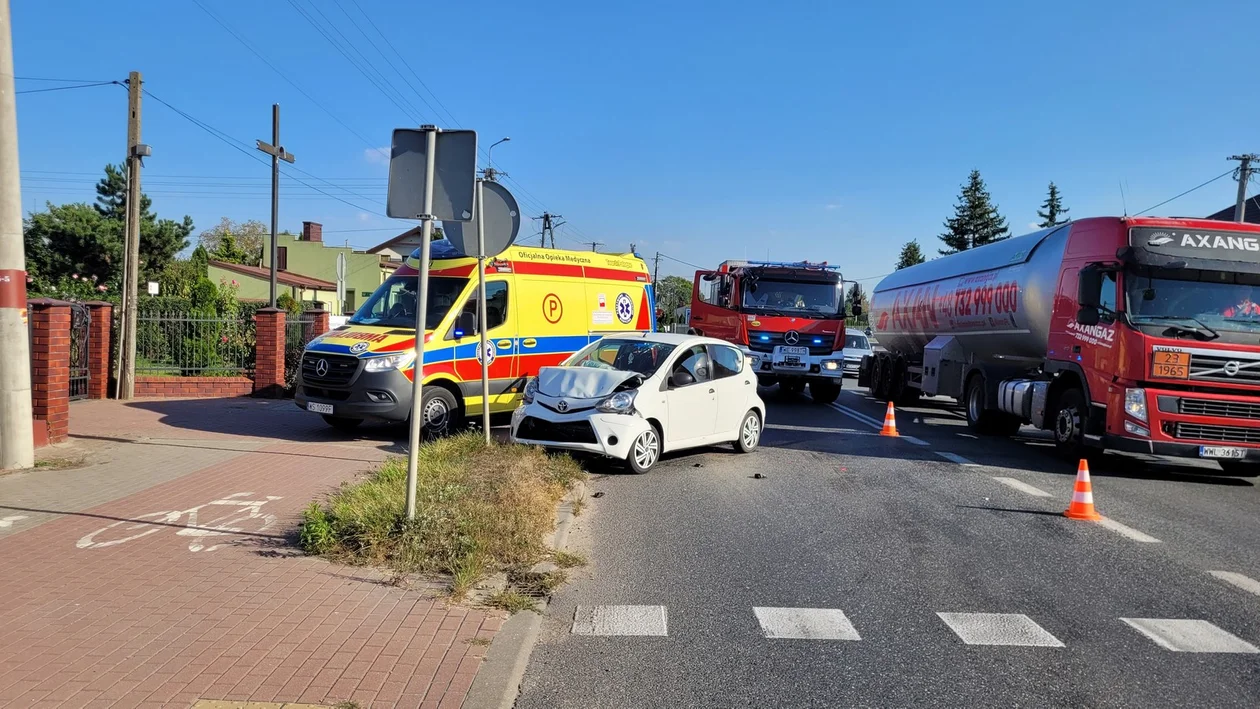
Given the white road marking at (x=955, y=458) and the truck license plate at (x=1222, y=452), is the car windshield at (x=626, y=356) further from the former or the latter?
the truck license plate at (x=1222, y=452)

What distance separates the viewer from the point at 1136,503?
911cm

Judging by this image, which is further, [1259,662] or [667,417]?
[667,417]

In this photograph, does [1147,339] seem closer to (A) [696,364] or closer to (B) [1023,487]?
(B) [1023,487]

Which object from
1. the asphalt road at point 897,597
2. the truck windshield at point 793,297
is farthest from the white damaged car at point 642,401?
the truck windshield at point 793,297

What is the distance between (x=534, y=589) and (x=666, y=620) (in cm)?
89

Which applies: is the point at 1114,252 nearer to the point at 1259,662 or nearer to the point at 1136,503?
the point at 1136,503

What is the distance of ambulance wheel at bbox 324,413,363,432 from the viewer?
12.9 meters

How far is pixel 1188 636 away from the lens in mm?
5020

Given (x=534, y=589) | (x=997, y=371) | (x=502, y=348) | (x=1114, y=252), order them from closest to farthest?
1. (x=534, y=589)
2. (x=1114, y=252)
3. (x=502, y=348)
4. (x=997, y=371)

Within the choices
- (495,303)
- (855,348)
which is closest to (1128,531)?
(495,303)

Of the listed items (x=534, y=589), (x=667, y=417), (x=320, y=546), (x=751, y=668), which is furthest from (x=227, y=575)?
(x=667, y=417)

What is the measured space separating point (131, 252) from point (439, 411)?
8.16 m

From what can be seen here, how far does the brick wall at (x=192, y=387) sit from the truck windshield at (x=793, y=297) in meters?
10.4

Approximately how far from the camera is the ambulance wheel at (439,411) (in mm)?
11773
